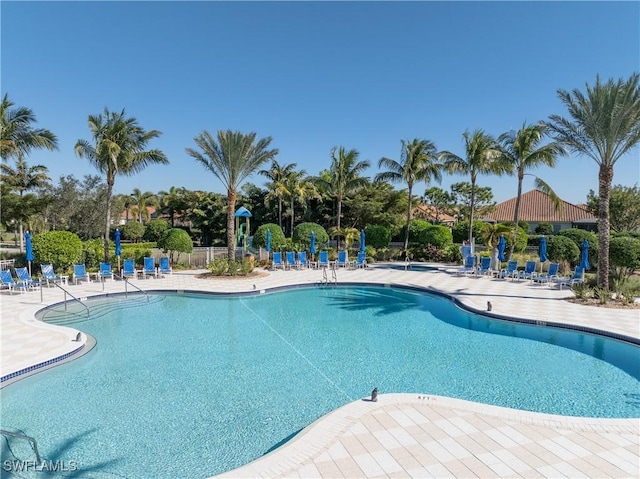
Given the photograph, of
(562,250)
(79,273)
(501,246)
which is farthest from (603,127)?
(79,273)

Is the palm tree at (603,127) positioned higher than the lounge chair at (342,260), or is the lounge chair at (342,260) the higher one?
the palm tree at (603,127)

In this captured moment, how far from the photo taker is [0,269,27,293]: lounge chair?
45.9ft

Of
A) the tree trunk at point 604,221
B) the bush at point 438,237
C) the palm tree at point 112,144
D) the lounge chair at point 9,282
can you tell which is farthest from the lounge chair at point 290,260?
the tree trunk at point 604,221

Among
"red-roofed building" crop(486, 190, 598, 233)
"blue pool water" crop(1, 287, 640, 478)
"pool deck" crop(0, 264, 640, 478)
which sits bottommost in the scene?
"blue pool water" crop(1, 287, 640, 478)

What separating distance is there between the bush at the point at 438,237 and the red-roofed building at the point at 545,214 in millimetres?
16709

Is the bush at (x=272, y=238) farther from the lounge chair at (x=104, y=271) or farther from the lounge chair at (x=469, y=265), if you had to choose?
the lounge chair at (x=469, y=265)

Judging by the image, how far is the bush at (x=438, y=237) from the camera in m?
24.2

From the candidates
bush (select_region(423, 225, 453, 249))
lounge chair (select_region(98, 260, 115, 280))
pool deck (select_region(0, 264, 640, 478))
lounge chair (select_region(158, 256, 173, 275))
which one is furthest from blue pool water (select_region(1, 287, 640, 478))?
bush (select_region(423, 225, 453, 249))

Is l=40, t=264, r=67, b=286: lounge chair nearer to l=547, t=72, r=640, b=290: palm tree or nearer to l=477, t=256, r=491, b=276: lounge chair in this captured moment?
l=477, t=256, r=491, b=276: lounge chair

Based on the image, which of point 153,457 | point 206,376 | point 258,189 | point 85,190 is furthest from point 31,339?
point 258,189

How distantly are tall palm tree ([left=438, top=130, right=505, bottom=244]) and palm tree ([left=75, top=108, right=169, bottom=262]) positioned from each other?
55.6 ft

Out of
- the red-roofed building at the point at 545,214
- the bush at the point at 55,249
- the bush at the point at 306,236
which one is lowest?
the bush at the point at 55,249

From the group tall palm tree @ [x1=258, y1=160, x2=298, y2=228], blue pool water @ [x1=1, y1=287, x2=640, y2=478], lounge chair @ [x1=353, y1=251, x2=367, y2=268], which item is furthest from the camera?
tall palm tree @ [x1=258, y1=160, x2=298, y2=228]

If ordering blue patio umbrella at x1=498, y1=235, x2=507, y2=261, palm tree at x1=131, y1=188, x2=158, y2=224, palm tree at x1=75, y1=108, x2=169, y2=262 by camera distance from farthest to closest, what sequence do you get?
palm tree at x1=131, y1=188, x2=158, y2=224 → blue patio umbrella at x1=498, y1=235, x2=507, y2=261 → palm tree at x1=75, y1=108, x2=169, y2=262
